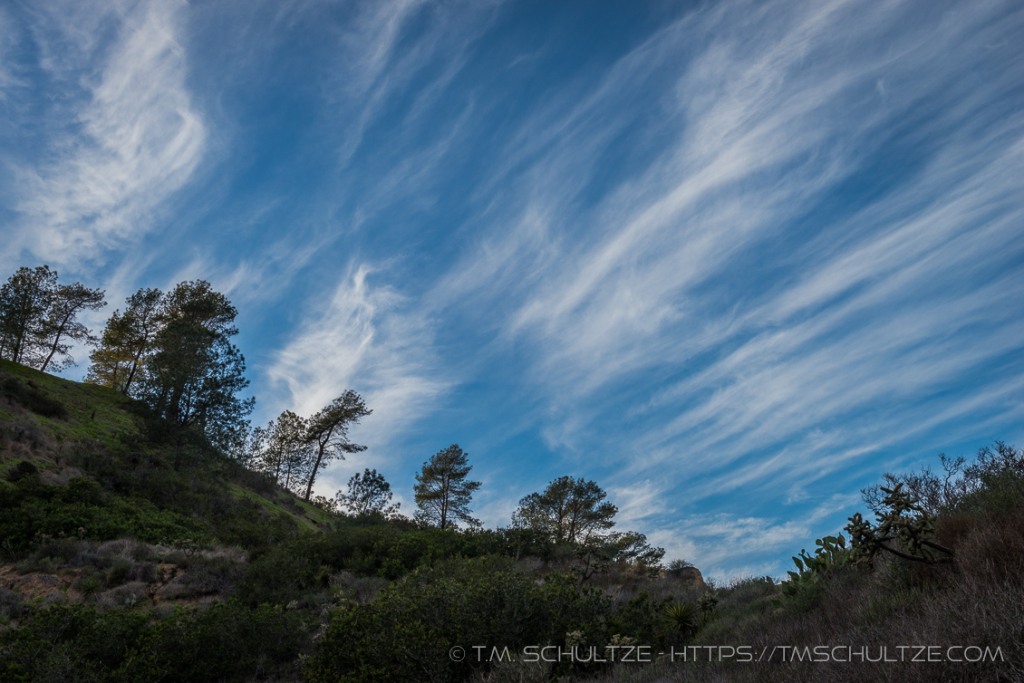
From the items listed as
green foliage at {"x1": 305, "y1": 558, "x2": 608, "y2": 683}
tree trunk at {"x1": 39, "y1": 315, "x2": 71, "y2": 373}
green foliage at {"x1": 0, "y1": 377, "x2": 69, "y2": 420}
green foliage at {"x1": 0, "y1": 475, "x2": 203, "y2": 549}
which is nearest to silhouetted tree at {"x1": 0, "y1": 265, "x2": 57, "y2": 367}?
tree trunk at {"x1": 39, "y1": 315, "x2": 71, "y2": 373}

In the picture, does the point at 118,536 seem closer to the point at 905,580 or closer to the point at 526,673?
the point at 526,673

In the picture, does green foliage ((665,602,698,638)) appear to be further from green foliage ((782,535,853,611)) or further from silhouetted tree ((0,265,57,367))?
silhouetted tree ((0,265,57,367))

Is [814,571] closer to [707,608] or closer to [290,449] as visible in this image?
[707,608]

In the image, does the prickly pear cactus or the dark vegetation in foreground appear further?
the prickly pear cactus

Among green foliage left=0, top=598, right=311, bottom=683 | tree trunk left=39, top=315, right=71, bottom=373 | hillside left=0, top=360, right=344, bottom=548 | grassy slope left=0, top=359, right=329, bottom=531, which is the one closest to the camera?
green foliage left=0, top=598, right=311, bottom=683

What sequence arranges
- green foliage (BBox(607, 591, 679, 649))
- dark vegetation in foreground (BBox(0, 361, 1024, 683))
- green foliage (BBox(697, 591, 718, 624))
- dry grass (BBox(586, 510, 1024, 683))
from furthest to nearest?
green foliage (BBox(697, 591, 718, 624)) < green foliage (BBox(607, 591, 679, 649)) < dark vegetation in foreground (BBox(0, 361, 1024, 683)) < dry grass (BBox(586, 510, 1024, 683))

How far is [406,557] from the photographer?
48.8ft

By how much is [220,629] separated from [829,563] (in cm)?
993

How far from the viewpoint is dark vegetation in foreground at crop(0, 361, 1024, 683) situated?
4.65m

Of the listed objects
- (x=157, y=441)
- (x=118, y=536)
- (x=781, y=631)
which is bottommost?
(x=781, y=631)

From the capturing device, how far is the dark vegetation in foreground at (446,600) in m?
4.65

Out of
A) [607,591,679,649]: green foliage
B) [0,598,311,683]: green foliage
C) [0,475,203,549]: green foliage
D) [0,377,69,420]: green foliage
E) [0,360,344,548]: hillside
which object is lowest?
[0,598,311,683]: green foliage

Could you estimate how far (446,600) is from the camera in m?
7.17

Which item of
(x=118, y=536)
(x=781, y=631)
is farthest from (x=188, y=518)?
(x=781, y=631)
